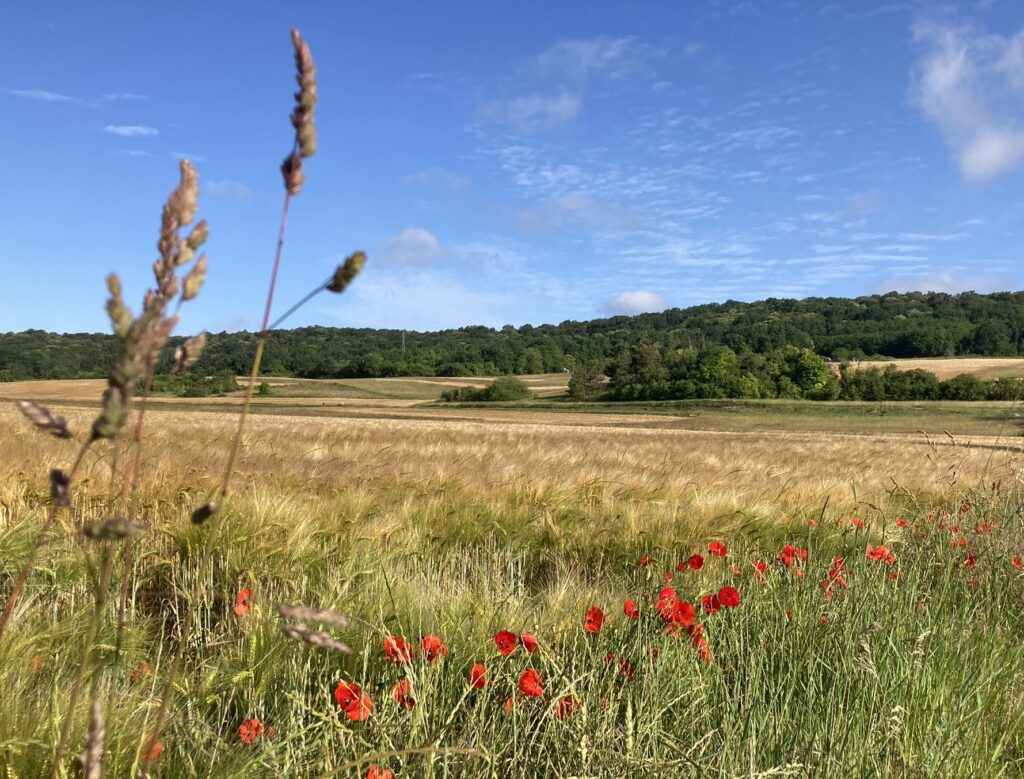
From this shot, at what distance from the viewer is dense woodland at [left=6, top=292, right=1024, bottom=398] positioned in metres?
67.5

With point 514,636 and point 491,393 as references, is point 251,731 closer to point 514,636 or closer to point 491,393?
point 514,636

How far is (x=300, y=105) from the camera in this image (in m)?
0.88

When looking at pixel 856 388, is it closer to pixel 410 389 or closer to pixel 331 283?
pixel 410 389

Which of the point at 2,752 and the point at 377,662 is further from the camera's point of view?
the point at 377,662

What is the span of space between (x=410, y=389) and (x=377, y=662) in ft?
242

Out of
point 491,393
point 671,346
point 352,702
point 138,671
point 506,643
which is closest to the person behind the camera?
point 352,702

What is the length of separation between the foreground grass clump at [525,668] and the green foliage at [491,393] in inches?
2503

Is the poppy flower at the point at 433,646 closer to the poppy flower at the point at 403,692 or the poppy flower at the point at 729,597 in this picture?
the poppy flower at the point at 403,692

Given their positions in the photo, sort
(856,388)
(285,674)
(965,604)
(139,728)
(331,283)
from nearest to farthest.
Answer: (331,283)
(139,728)
(285,674)
(965,604)
(856,388)

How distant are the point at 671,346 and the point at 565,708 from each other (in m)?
92.7

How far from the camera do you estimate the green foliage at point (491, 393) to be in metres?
68.2

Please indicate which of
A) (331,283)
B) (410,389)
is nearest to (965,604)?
(331,283)

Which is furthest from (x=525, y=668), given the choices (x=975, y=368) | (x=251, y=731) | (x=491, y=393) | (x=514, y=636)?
(x=975, y=368)

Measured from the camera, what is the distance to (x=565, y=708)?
7.06 feet
